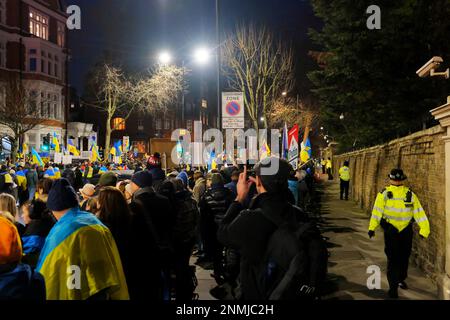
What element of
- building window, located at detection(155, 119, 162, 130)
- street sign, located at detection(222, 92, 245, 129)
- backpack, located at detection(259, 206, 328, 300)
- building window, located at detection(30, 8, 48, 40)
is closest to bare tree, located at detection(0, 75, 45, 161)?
building window, located at detection(30, 8, 48, 40)

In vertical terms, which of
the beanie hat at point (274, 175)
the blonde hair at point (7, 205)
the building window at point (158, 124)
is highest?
the building window at point (158, 124)

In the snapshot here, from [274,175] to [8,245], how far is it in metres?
1.82

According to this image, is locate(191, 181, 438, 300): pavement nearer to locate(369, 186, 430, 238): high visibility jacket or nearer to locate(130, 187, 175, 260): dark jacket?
locate(369, 186, 430, 238): high visibility jacket

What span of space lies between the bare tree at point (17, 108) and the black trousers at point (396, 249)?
1109 inches

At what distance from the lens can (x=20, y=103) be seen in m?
34.2

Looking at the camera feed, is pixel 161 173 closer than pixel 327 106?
Yes

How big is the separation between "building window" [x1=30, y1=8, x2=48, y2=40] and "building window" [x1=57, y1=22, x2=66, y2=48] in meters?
1.72

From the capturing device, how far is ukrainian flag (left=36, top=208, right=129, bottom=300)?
3.34 metres

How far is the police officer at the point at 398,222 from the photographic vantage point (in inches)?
281

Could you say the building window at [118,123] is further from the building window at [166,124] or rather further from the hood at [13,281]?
the hood at [13,281]

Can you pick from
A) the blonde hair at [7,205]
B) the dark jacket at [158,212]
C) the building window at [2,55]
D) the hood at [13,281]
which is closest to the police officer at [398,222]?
the dark jacket at [158,212]
